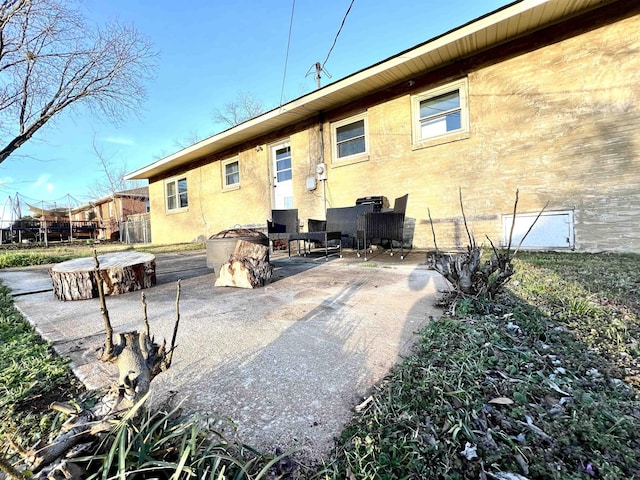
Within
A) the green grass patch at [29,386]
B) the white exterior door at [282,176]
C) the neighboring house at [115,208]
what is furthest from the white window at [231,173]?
the neighboring house at [115,208]

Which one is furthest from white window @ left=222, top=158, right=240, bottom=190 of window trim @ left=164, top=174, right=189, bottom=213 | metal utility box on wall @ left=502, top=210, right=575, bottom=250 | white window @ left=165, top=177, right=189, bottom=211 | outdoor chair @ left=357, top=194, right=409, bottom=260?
metal utility box on wall @ left=502, top=210, right=575, bottom=250

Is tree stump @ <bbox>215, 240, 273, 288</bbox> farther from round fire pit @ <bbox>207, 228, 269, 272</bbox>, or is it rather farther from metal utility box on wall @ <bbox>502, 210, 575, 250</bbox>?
metal utility box on wall @ <bbox>502, 210, 575, 250</bbox>

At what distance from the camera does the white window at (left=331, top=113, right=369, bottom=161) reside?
6.75 metres

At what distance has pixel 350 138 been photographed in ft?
23.0

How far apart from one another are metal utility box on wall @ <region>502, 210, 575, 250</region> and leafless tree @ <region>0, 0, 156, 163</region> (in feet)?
30.4

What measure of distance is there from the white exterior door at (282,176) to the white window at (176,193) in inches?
181

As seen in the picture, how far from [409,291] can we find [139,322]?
2212 mm

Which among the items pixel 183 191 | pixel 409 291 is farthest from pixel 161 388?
pixel 183 191

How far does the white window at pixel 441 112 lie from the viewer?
17.9ft

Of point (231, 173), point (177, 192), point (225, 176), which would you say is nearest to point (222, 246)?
point (231, 173)

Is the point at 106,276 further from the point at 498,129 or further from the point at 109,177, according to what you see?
the point at 109,177

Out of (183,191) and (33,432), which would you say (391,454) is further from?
(183,191)

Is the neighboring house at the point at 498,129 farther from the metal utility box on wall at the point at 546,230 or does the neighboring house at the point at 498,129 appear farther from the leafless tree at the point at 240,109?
the leafless tree at the point at 240,109

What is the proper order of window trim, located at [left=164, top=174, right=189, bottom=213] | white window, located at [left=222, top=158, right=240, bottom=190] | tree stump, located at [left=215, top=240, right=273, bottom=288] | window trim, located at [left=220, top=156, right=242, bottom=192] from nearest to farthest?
tree stump, located at [left=215, top=240, right=273, bottom=288], window trim, located at [left=220, top=156, right=242, bottom=192], white window, located at [left=222, top=158, right=240, bottom=190], window trim, located at [left=164, top=174, right=189, bottom=213]
